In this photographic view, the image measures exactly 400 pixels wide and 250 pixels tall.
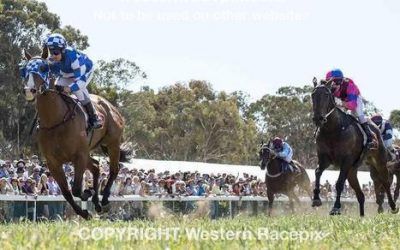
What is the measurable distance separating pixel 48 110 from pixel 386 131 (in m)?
9.80

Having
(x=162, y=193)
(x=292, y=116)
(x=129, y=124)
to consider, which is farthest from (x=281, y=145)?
(x=292, y=116)

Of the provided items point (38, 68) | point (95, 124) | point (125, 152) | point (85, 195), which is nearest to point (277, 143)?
point (125, 152)

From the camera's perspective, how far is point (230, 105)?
6444cm

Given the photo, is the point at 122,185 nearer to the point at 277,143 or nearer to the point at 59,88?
the point at 277,143

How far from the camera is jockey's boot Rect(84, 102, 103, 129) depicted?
37.6ft

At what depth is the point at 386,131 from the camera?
58.5ft

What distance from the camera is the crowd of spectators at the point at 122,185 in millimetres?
15430

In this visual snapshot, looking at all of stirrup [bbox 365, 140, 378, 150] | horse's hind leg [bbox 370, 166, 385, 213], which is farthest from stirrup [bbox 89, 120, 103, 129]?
horse's hind leg [bbox 370, 166, 385, 213]

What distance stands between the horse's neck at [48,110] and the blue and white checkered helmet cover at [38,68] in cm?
29

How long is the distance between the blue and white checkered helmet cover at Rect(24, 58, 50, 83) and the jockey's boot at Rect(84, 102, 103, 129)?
3.42 ft

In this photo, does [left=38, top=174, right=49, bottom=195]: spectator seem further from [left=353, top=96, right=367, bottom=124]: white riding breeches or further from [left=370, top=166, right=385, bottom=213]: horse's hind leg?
[left=370, top=166, right=385, bottom=213]: horse's hind leg

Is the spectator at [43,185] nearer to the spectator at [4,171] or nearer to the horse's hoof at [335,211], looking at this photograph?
the spectator at [4,171]

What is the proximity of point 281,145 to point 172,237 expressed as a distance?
15.8 m

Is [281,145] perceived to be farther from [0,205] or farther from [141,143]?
[141,143]
